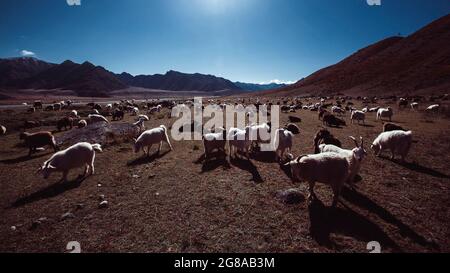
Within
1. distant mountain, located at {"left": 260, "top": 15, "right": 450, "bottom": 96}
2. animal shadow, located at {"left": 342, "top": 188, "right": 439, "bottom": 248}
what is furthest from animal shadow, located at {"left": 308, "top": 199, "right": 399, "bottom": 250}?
distant mountain, located at {"left": 260, "top": 15, "right": 450, "bottom": 96}

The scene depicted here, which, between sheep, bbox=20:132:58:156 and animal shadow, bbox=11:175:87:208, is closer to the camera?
animal shadow, bbox=11:175:87:208

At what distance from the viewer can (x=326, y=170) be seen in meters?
7.66

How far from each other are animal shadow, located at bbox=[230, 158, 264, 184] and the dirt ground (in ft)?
0.17

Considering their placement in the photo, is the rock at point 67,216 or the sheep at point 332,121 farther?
the sheep at point 332,121

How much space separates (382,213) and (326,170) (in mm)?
2102

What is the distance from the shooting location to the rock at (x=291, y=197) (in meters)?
7.99

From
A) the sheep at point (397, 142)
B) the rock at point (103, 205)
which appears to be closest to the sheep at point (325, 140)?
the sheep at point (397, 142)

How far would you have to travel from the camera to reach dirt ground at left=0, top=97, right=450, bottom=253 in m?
6.11

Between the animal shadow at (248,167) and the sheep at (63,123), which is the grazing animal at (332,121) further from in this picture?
the sheep at (63,123)

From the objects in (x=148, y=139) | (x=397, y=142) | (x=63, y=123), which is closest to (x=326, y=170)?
(x=397, y=142)

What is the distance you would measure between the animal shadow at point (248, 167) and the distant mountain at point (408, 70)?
238ft

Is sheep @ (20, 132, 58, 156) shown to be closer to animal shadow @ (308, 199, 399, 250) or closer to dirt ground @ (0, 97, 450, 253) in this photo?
dirt ground @ (0, 97, 450, 253)
